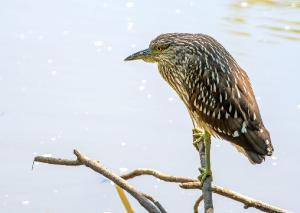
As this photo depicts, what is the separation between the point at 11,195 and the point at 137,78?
257 centimetres

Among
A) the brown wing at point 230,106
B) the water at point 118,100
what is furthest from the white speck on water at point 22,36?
the brown wing at point 230,106

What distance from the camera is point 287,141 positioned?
9352mm

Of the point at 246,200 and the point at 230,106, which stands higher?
the point at 230,106

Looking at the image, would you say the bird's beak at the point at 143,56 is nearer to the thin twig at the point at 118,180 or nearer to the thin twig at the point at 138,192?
the thin twig at the point at 138,192

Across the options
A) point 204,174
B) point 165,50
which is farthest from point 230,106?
point 165,50

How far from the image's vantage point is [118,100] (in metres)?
10.1

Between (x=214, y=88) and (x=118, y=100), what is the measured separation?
3.69 m

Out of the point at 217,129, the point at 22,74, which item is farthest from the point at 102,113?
the point at 217,129

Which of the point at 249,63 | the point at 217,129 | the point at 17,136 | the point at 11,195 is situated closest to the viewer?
the point at 217,129

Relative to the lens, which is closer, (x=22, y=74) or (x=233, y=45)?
(x=22, y=74)

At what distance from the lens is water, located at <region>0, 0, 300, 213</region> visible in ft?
28.6

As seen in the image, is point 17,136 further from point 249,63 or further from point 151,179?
point 249,63

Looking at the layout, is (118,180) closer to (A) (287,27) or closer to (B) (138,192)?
(B) (138,192)

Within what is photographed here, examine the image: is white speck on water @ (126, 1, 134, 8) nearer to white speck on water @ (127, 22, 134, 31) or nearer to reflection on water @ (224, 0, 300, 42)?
white speck on water @ (127, 22, 134, 31)
